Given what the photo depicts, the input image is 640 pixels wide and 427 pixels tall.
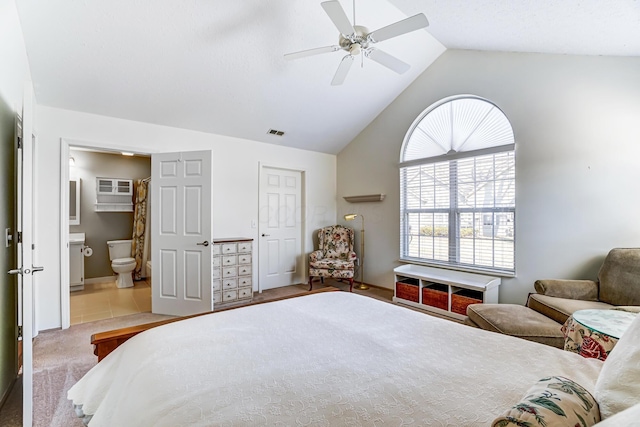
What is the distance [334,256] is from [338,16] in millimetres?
3599

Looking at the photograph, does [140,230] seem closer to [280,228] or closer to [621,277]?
[280,228]

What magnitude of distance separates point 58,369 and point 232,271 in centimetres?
191

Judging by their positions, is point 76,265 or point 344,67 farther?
point 76,265

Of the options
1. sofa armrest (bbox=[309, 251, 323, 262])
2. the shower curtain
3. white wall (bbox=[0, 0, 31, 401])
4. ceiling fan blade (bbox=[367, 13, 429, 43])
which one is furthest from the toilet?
ceiling fan blade (bbox=[367, 13, 429, 43])

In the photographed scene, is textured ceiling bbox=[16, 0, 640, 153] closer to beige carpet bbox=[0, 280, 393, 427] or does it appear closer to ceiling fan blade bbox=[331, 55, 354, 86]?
ceiling fan blade bbox=[331, 55, 354, 86]

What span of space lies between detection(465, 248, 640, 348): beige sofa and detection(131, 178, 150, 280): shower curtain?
17.5 feet

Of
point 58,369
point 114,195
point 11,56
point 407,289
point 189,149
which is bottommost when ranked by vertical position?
point 58,369

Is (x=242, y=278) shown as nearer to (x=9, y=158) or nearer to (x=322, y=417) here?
(x=9, y=158)

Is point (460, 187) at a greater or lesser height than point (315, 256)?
greater

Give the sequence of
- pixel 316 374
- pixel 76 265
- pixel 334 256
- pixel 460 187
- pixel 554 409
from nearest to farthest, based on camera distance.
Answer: pixel 554 409 → pixel 316 374 → pixel 460 187 → pixel 76 265 → pixel 334 256

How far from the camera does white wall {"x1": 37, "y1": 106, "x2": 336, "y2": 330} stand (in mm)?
3006

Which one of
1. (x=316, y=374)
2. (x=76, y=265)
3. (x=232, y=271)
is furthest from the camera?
(x=76, y=265)

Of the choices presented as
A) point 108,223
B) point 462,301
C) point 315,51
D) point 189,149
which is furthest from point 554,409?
point 108,223

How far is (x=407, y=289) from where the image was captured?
3.83 meters
